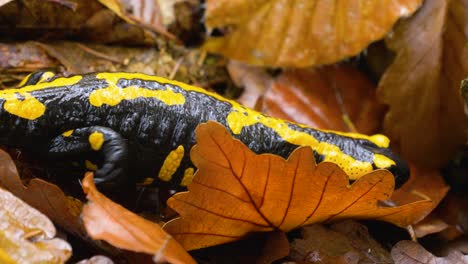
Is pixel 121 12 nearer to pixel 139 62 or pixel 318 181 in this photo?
pixel 139 62

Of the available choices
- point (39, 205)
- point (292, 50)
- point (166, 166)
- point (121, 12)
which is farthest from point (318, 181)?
point (121, 12)

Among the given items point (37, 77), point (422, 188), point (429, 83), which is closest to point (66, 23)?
point (37, 77)

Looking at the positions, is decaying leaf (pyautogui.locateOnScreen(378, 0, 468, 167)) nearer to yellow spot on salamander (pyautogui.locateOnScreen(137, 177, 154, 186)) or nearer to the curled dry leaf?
yellow spot on salamander (pyautogui.locateOnScreen(137, 177, 154, 186))

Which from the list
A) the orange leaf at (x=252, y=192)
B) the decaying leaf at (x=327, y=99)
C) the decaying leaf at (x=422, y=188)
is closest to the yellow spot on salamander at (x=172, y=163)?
the orange leaf at (x=252, y=192)

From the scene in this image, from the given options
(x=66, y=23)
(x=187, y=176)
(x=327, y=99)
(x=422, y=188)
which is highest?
(x=66, y=23)

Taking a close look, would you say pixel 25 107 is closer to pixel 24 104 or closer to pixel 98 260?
pixel 24 104

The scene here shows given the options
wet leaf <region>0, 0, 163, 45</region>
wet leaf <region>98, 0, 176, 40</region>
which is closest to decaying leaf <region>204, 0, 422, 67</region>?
wet leaf <region>98, 0, 176, 40</region>

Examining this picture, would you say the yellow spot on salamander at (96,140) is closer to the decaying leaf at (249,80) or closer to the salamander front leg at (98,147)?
the salamander front leg at (98,147)
